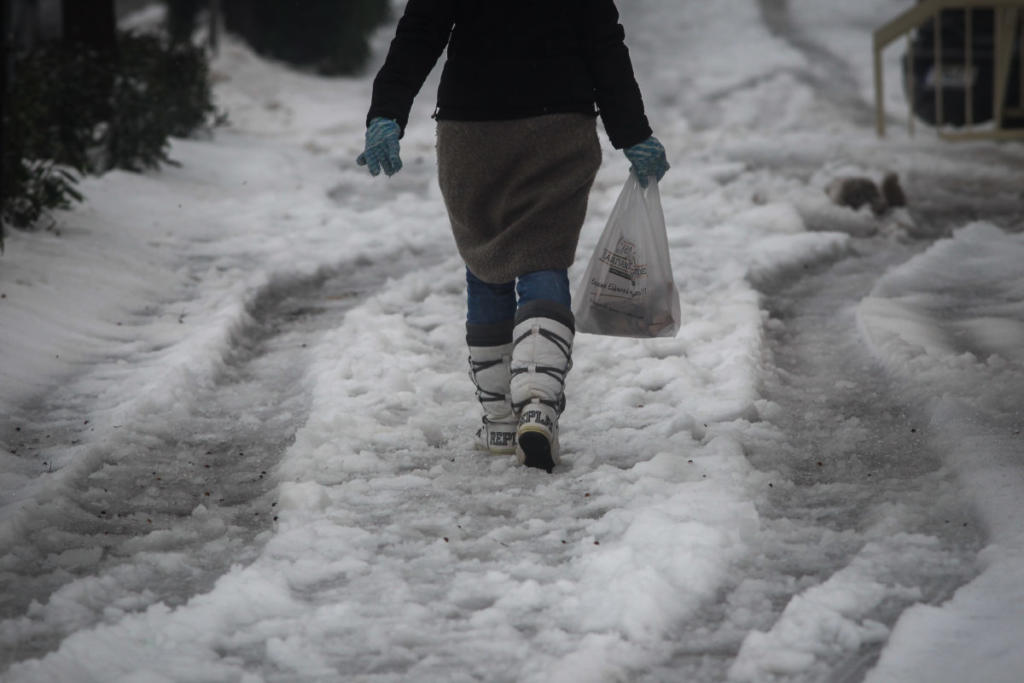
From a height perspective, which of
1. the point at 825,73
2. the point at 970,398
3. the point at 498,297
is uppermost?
the point at 498,297

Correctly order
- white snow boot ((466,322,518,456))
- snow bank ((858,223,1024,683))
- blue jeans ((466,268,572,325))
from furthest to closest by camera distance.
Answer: white snow boot ((466,322,518,456)), blue jeans ((466,268,572,325)), snow bank ((858,223,1024,683))

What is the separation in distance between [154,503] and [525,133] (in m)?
1.41

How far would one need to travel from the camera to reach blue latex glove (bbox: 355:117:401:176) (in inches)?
117

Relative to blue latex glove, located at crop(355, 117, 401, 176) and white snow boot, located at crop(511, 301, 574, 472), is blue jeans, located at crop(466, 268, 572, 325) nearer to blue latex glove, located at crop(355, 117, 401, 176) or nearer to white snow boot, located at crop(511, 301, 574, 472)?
white snow boot, located at crop(511, 301, 574, 472)

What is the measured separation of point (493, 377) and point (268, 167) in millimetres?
6388

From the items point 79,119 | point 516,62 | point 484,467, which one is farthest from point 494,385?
point 79,119

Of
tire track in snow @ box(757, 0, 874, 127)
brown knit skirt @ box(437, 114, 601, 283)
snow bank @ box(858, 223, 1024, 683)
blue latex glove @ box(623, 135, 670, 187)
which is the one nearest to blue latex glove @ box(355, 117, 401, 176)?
brown knit skirt @ box(437, 114, 601, 283)

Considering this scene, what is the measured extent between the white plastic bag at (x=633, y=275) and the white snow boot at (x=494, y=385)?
0.90 feet

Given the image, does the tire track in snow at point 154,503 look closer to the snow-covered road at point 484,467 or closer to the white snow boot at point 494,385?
the snow-covered road at point 484,467

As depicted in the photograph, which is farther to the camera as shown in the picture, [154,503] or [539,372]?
[539,372]

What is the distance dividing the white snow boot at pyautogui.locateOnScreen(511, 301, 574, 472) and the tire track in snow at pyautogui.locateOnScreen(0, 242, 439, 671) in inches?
29.0

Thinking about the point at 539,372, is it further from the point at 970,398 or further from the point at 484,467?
the point at 970,398

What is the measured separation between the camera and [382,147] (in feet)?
9.77

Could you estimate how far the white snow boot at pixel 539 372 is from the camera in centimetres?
304
